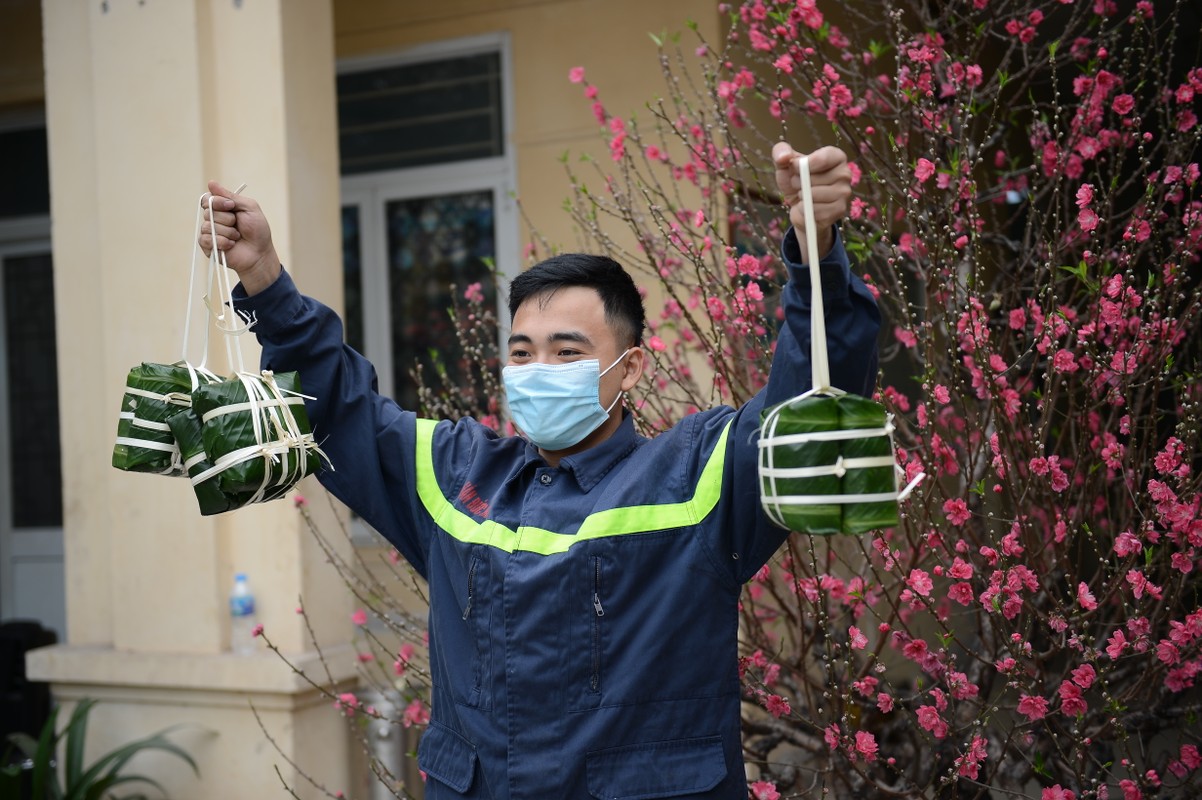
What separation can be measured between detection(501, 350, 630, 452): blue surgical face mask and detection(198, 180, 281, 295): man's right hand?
1.68 ft

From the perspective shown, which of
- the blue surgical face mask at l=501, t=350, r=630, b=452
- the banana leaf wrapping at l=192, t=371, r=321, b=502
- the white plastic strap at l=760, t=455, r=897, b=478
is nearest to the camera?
the white plastic strap at l=760, t=455, r=897, b=478

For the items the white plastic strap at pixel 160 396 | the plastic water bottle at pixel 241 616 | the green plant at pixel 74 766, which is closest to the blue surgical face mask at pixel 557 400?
the white plastic strap at pixel 160 396

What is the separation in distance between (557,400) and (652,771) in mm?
672

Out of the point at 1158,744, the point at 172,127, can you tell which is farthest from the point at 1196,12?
the point at 172,127

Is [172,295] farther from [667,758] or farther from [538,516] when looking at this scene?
[667,758]

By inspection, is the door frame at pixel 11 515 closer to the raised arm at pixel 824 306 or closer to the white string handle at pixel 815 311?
the raised arm at pixel 824 306

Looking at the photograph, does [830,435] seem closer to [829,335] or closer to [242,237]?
[829,335]

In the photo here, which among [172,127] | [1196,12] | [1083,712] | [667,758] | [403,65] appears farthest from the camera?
[403,65]

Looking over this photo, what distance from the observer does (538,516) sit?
2.23m

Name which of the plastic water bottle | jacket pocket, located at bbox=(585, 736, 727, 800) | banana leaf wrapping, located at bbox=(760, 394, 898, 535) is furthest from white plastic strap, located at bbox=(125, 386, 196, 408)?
the plastic water bottle

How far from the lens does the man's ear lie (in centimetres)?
241

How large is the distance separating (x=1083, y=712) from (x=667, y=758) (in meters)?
1.34

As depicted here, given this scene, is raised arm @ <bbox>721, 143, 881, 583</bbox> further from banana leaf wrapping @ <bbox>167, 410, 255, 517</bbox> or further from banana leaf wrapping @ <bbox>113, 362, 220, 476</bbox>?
banana leaf wrapping @ <bbox>113, 362, 220, 476</bbox>

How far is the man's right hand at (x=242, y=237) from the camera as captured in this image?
232cm
